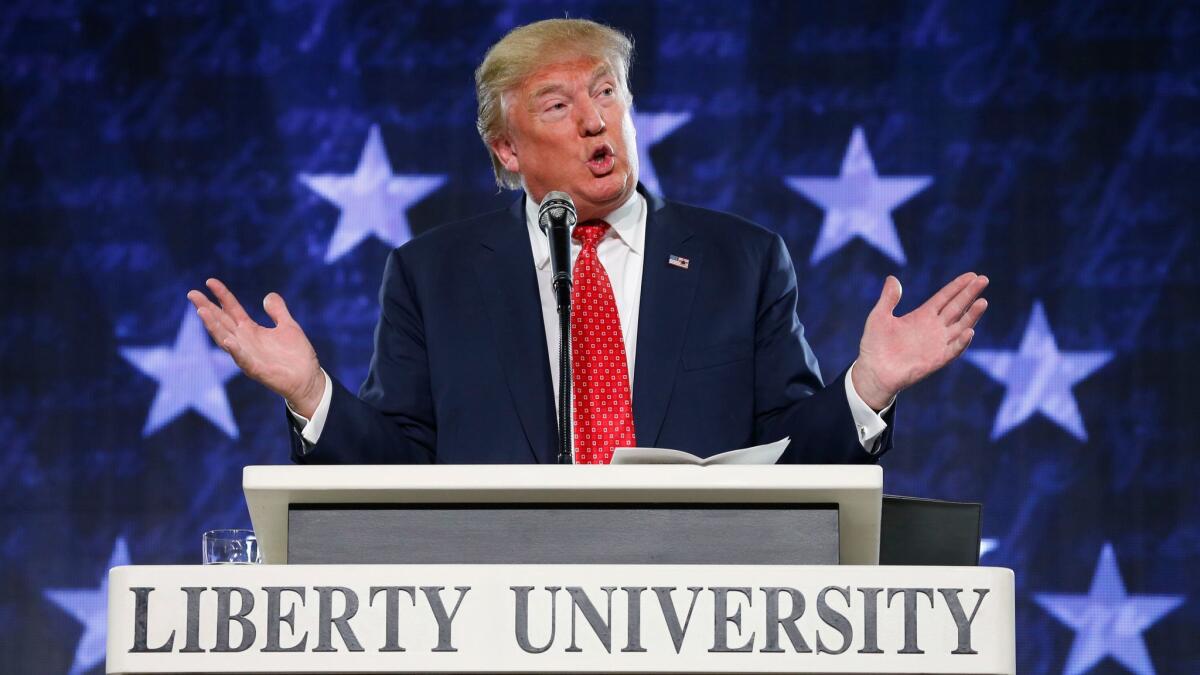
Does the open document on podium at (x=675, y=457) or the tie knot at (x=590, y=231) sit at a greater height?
the tie knot at (x=590, y=231)

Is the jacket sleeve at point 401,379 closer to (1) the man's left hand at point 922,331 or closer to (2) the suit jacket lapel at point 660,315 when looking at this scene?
(2) the suit jacket lapel at point 660,315

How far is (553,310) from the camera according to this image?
2219 millimetres

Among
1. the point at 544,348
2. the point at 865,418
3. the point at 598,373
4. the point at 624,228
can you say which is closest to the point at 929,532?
the point at 865,418

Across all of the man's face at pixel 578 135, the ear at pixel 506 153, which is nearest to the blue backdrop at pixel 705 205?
the ear at pixel 506 153

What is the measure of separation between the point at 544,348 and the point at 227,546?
1.98 feet

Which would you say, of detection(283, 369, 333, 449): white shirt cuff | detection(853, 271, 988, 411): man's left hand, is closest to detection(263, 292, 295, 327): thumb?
detection(283, 369, 333, 449): white shirt cuff

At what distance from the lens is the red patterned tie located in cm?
205

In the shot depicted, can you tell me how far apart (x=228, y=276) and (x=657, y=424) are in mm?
1960

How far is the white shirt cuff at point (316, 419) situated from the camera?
67.2 inches

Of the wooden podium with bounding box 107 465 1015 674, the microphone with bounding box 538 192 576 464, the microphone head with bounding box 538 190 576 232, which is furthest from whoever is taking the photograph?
the microphone head with bounding box 538 190 576 232

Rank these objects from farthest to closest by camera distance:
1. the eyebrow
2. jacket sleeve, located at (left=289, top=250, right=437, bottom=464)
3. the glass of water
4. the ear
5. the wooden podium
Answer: the ear < the eyebrow < the glass of water < jacket sleeve, located at (left=289, top=250, right=437, bottom=464) < the wooden podium

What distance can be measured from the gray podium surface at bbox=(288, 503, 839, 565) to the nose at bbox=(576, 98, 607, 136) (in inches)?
44.4

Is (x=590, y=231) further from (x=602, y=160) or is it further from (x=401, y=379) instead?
(x=401, y=379)

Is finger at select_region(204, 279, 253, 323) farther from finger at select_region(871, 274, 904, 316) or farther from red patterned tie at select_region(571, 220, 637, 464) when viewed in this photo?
finger at select_region(871, 274, 904, 316)
